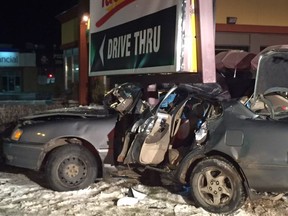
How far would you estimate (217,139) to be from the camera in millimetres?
5602

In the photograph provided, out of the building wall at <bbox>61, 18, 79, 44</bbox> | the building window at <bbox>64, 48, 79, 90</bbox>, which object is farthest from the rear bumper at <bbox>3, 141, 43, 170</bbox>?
the building window at <bbox>64, 48, 79, 90</bbox>

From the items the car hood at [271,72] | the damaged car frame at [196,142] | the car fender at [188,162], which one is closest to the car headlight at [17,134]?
the damaged car frame at [196,142]

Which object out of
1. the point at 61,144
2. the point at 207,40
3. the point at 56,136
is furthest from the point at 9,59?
the point at 207,40

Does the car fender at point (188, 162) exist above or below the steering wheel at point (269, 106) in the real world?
below

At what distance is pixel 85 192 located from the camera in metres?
6.64

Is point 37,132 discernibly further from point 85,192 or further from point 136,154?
point 136,154

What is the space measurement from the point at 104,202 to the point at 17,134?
5.81 ft

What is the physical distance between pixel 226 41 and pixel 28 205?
9.22m

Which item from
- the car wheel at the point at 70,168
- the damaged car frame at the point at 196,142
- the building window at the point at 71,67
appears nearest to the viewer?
the damaged car frame at the point at 196,142

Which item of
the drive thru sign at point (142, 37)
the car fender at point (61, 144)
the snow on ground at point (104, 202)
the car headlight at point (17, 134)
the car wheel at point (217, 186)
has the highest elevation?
the drive thru sign at point (142, 37)

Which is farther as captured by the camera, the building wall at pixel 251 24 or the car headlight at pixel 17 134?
the building wall at pixel 251 24

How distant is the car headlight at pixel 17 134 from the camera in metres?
6.95

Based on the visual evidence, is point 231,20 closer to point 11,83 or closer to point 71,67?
point 71,67

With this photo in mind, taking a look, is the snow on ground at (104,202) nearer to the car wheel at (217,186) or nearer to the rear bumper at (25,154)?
the car wheel at (217,186)
